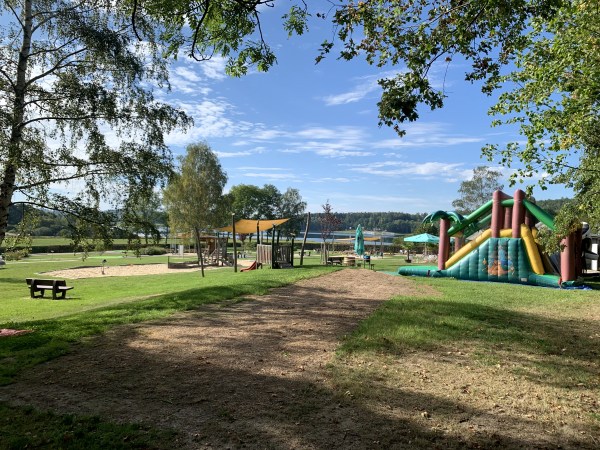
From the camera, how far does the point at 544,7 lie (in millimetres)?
5988

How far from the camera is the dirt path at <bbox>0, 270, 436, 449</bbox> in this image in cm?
395

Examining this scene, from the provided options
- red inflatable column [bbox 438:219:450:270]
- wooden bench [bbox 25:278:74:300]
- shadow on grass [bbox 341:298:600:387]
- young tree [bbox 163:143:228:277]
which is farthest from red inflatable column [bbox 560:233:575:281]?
young tree [bbox 163:143:228:277]

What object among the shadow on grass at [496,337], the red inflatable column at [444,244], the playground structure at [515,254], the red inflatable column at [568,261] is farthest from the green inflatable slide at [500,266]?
the shadow on grass at [496,337]

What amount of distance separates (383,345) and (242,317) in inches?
133

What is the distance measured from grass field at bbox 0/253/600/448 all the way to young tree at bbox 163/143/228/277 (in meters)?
36.6

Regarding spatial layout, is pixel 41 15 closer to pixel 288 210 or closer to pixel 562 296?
pixel 562 296

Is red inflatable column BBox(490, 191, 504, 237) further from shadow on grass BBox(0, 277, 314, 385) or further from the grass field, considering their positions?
shadow on grass BBox(0, 277, 314, 385)

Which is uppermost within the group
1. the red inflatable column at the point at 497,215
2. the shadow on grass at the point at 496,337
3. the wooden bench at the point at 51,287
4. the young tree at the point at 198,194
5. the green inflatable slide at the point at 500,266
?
the young tree at the point at 198,194

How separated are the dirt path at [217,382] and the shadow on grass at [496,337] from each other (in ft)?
2.51

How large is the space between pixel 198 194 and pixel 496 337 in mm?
44850

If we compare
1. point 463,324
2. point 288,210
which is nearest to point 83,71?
point 463,324

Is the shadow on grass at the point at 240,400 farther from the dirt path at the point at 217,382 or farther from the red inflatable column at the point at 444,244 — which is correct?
the red inflatable column at the point at 444,244

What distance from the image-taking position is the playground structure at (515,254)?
16.7m

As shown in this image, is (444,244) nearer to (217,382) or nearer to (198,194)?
(217,382)
